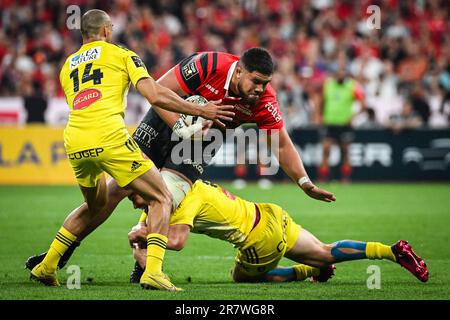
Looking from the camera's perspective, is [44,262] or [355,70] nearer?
[44,262]

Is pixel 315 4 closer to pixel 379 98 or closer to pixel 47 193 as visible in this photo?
pixel 379 98

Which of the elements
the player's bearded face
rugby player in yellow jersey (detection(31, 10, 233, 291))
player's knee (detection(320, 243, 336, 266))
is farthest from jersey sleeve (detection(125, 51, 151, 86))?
player's knee (detection(320, 243, 336, 266))

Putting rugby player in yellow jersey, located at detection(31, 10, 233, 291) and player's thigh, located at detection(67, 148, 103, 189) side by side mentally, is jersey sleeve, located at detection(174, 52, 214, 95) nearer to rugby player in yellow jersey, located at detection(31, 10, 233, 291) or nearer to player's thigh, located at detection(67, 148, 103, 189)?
rugby player in yellow jersey, located at detection(31, 10, 233, 291)

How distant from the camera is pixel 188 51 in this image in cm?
2175

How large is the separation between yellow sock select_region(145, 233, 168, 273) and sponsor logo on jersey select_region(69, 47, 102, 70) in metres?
1.58

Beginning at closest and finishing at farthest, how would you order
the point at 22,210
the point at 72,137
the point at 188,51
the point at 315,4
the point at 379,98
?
the point at 72,137
the point at 22,210
the point at 379,98
the point at 188,51
the point at 315,4

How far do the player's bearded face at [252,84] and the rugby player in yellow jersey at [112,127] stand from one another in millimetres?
747

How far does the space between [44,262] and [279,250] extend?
6.65 feet

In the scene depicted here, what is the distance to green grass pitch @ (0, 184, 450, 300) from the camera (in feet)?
23.2

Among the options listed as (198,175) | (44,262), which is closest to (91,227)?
(44,262)

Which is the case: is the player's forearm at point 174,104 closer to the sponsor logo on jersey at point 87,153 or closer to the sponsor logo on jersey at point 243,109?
the sponsor logo on jersey at point 87,153

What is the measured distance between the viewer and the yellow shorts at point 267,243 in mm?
7742

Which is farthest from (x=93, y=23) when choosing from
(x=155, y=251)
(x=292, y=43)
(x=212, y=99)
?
(x=292, y=43)

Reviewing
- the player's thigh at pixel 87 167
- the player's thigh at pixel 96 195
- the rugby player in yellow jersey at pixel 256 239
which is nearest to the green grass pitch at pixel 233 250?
the rugby player in yellow jersey at pixel 256 239
